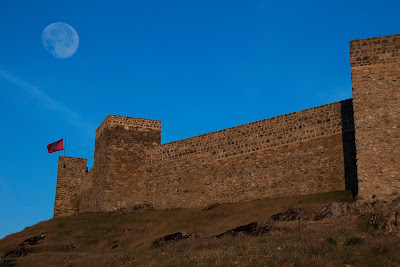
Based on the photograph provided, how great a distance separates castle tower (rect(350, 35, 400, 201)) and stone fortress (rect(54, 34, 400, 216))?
0.04 m

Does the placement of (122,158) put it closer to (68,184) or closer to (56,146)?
(68,184)

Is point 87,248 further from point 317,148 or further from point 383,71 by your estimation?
point 383,71

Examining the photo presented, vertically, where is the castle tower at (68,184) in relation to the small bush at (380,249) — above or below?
above

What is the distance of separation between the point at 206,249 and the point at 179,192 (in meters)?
12.8

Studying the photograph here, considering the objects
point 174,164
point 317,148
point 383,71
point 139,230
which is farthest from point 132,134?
point 383,71

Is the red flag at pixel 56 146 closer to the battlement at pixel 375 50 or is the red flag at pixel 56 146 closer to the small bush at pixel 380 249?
the battlement at pixel 375 50

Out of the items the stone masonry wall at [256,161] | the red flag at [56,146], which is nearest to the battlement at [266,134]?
the stone masonry wall at [256,161]

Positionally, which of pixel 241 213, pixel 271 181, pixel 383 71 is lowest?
pixel 241 213

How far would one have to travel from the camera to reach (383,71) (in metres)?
19.7

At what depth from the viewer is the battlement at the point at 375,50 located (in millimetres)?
19781

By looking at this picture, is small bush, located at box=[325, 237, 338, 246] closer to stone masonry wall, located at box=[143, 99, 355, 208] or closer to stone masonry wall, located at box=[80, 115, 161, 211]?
stone masonry wall, located at box=[143, 99, 355, 208]

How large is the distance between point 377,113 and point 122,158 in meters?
16.5

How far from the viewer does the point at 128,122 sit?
104ft

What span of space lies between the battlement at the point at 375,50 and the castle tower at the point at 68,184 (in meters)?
26.0
